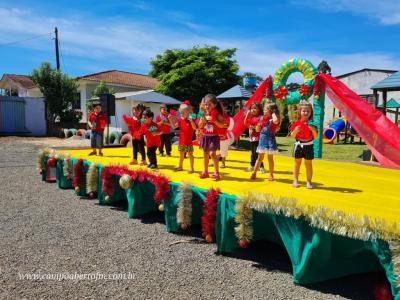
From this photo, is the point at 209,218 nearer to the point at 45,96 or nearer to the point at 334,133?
the point at 334,133

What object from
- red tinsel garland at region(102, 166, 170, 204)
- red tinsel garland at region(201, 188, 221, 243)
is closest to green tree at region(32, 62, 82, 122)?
red tinsel garland at region(102, 166, 170, 204)

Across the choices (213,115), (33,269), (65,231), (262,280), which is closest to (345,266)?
(262,280)

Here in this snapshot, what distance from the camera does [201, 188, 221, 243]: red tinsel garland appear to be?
15.0 ft

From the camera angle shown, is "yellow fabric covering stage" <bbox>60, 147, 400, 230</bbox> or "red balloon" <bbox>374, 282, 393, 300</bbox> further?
"yellow fabric covering stage" <bbox>60, 147, 400, 230</bbox>

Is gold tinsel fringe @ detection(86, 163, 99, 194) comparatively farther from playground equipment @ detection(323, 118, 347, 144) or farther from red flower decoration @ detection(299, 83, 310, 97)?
playground equipment @ detection(323, 118, 347, 144)

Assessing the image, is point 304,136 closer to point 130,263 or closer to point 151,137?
point 130,263

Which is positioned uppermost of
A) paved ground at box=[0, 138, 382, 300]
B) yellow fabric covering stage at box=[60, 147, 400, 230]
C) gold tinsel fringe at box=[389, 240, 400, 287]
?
yellow fabric covering stage at box=[60, 147, 400, 230]

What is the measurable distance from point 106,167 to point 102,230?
1423 mm

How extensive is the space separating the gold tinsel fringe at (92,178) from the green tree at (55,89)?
22435 millimetres

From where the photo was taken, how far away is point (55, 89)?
27234 millimetres

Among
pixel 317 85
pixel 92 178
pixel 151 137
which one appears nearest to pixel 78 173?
pixel 92 178

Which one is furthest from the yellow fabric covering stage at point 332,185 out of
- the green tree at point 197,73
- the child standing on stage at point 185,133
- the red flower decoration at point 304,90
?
the green tree at point 197,73

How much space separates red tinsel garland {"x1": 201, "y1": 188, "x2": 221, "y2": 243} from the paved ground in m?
0.22

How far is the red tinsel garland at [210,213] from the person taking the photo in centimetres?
459
